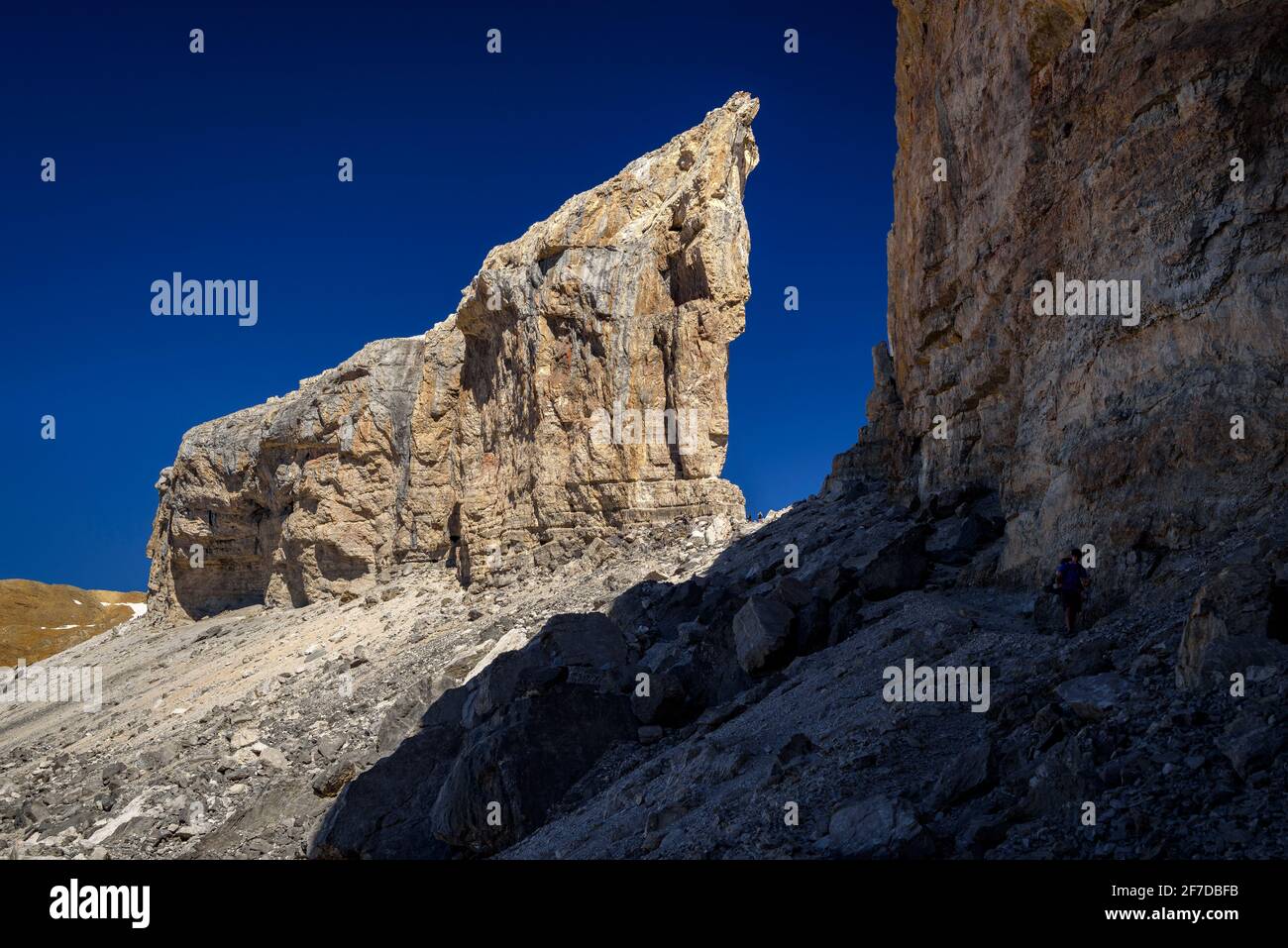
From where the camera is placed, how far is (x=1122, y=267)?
33.9 ft

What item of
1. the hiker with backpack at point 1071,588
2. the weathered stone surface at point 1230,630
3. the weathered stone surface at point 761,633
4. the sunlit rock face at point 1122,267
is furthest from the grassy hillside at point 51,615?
the weathered stone surface at point 1230,630

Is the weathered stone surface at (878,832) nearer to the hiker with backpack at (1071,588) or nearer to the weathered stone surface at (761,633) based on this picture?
the hiker with backpack at (1071,588)

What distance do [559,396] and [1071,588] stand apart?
19527 millimetres

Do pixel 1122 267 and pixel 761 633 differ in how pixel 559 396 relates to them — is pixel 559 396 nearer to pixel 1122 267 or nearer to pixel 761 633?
pixel 761 633

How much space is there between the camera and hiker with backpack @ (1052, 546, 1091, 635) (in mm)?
9070

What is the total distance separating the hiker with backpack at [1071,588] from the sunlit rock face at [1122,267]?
1.95ft

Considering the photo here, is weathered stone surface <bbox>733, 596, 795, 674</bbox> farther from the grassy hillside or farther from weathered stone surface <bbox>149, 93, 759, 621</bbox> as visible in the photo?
the grassy hillside

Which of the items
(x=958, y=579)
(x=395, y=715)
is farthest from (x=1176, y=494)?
(x=395, y=715)

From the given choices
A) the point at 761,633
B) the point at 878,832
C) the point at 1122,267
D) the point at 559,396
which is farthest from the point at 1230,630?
the point at 559,396

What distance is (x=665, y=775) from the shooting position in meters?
9.81

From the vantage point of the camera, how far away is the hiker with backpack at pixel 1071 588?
9070mm
